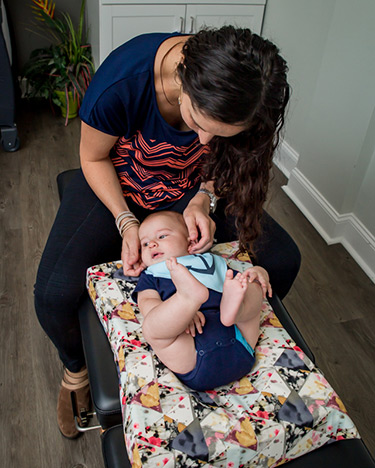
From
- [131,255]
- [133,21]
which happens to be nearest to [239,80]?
[131,255]

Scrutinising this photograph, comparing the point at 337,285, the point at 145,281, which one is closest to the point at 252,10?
the point at 337,285

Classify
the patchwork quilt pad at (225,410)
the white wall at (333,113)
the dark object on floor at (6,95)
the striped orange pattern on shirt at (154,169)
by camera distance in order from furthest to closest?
1. the dark object on floor at (6,95)
2. the white wall at (333,113)
3. the striped orange pattern on shirt at (154,169)
4. the patchwork quilt pad at (225,410)

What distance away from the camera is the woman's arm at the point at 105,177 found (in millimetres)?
1201

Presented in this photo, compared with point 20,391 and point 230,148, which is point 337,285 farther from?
point 20,391

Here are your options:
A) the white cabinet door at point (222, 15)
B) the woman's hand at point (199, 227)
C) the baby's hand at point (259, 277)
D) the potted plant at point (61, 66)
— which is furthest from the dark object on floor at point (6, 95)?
the baby's hand at point (259, 277)

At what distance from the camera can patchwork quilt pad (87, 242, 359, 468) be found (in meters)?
0.87

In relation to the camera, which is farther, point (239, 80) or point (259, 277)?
point (259, 277)

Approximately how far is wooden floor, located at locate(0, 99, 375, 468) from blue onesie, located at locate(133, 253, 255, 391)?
0.59 m

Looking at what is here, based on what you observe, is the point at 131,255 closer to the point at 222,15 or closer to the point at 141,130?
the point at 141,130

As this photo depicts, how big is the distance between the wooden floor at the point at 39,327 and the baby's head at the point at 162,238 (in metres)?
0.62

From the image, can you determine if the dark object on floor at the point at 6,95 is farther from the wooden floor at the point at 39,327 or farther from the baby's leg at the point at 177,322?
the baby's leg at the point at 177,322

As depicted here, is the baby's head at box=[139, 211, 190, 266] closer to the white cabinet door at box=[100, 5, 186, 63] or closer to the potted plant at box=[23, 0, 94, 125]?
the white cabinet door at box=[100, 5, 186, 63]

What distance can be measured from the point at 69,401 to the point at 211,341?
0.62 meters

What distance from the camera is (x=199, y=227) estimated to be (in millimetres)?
1244
